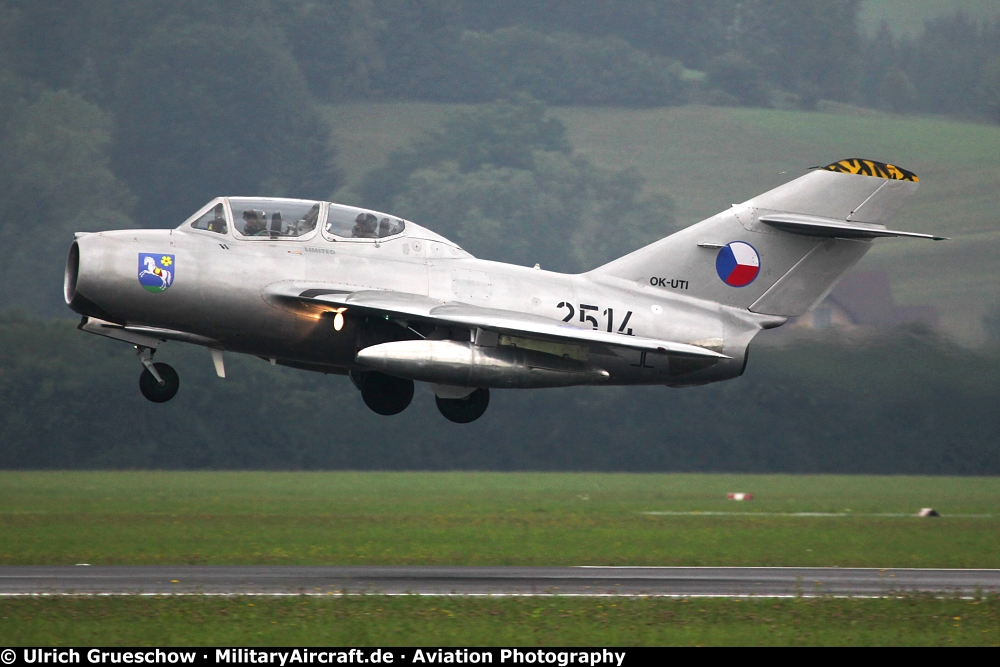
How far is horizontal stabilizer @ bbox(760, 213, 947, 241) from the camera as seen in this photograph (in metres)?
19.4

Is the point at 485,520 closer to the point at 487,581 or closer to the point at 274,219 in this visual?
the point at 487,581

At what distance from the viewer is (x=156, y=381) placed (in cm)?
1761

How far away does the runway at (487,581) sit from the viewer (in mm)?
17125

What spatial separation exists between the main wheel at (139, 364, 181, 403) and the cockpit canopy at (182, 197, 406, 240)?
1962 mm

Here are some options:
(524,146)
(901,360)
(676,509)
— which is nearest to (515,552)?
(676,509)

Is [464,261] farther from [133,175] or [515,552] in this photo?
[133,175]

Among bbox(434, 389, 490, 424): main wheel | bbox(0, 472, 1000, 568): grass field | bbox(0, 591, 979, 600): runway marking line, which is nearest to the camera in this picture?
bbox(0, 591, 979, 600): runway marking line

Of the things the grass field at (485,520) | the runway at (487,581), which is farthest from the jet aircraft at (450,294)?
the grass field at (485,520)

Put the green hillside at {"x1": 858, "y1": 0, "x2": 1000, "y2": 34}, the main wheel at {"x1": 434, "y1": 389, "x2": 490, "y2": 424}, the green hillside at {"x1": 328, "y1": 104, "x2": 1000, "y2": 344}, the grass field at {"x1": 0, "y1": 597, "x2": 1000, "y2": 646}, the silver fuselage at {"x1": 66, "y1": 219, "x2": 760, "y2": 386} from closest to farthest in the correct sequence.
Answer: the grass field at {"x1": 0, "y1": 597, "x2": 1000, "y2": 646} < the silver fuselage at {"x1": 66, "y1": 219, "x2": 760, "y2": 386} < the main wheel at {"x1": 434, "y1": 389, "x2": 490, "y2": 424} < the green hillside at {"x1": 328, "y1": 104, "x2": 1000, "y2": 344} < the green hillside at {"x1": 858, "y1": 0, "x2": 1000, "y2": 34}

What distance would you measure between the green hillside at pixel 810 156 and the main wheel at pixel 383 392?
47.0 m

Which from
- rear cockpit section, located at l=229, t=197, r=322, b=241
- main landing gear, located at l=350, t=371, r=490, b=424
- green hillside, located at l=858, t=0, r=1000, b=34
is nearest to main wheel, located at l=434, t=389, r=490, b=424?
main landing gear, located at l=350, t=371, r=490, b=424

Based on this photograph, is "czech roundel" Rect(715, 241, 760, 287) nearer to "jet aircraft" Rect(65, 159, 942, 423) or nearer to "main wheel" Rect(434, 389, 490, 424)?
"jet aircraft" Rect(65, 159, 942, 423)

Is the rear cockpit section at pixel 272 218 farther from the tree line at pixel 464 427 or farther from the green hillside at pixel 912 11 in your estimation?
the green hillside at pixel 912 11

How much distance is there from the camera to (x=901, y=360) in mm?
38750
